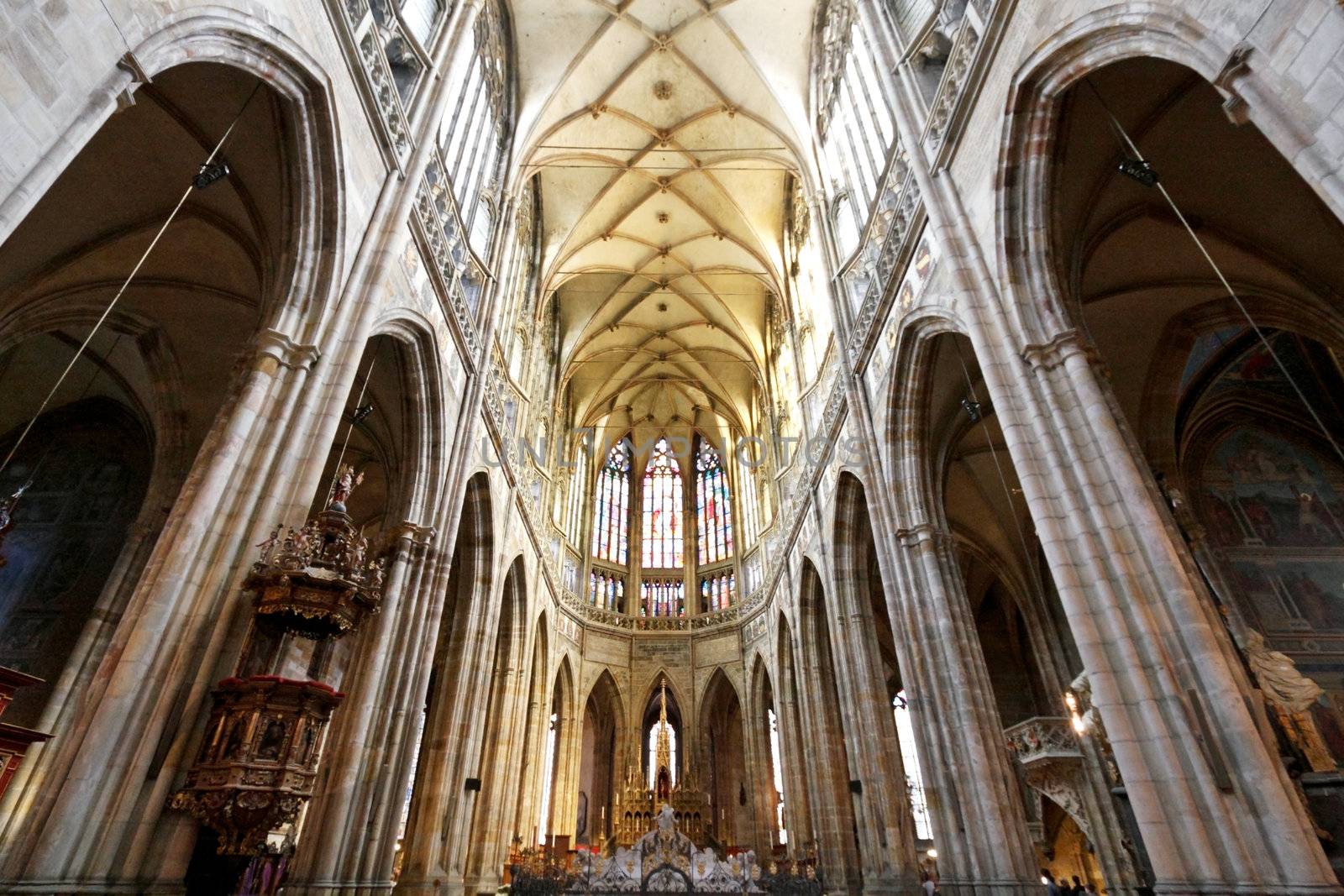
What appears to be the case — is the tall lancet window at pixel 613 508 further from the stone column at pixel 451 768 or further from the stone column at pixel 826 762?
the stone column at pixel 451 768

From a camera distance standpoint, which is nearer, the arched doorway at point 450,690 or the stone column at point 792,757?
the arched doorway at point 450,690

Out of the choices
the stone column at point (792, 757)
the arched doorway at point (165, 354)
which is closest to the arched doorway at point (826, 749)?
the stone column at point (792, 757)

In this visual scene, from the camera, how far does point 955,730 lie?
952 centimetres

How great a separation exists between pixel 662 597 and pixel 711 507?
435 cm

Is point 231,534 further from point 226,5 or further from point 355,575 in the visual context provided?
point 226,5

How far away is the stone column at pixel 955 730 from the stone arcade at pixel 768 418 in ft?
0.27

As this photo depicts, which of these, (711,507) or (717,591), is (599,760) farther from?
(711,507)

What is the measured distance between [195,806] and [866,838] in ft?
38.3

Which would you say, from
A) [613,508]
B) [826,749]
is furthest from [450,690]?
[613,508]

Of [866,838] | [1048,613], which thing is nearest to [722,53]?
[1048,613]

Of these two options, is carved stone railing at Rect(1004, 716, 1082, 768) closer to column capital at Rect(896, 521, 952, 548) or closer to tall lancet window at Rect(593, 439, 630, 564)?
column capital at Rect(896, 521, 952, 548)

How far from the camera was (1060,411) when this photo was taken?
6.74 meters

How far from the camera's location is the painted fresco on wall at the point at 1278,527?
12.5 meters

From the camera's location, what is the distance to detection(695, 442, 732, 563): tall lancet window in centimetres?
2805
